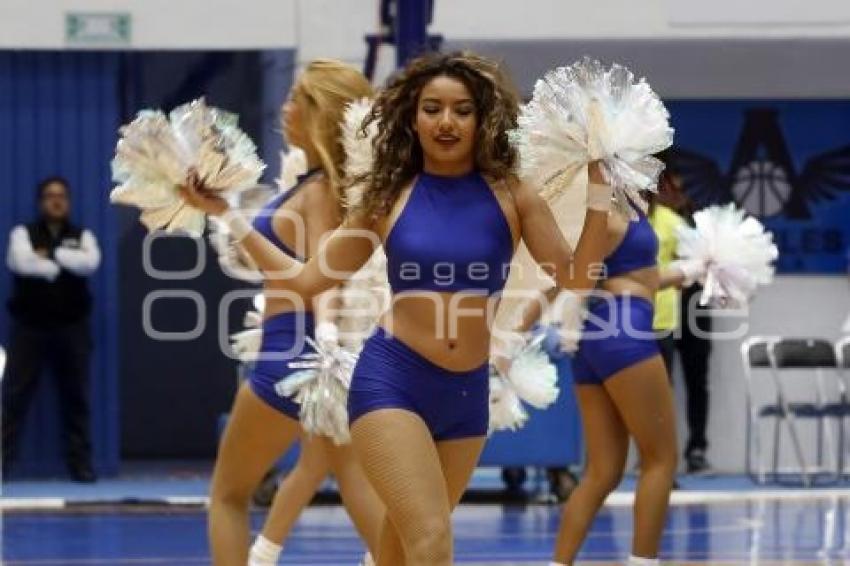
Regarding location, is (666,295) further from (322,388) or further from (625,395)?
(322,388)

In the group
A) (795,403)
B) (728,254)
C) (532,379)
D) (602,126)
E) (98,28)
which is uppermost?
(98,28)

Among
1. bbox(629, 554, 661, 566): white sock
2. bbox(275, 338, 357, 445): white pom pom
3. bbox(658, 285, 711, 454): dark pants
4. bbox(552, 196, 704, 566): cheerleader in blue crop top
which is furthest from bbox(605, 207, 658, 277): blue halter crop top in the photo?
bbox(658, 285, 711, 454): dark pants

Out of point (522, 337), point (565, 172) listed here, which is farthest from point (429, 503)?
point (522, 337)

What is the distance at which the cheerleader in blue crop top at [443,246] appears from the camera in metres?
5.50

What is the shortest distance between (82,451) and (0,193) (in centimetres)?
171

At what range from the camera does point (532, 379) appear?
23.8 feet

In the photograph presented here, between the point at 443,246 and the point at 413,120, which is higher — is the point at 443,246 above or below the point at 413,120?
below

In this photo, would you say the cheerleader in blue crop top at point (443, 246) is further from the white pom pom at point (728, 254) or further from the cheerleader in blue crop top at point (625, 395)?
the white pom pom at point (728, 254)

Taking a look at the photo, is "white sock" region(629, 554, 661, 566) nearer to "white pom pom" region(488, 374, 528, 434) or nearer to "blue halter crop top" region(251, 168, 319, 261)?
"white pom pom" region(488, 374, 528, 434)

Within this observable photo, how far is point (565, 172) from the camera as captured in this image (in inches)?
217

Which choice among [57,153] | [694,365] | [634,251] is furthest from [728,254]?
[57,153]

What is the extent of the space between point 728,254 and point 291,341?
2198 millimetres

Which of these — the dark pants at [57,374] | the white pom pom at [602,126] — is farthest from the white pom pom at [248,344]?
the dark pants at [57,374]

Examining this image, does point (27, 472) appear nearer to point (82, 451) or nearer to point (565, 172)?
point (82, 451)
